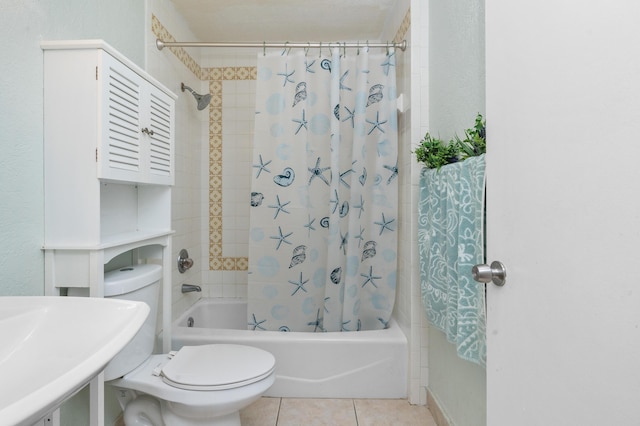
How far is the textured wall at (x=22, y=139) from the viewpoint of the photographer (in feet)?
3.52

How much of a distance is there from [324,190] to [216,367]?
1.14 meters

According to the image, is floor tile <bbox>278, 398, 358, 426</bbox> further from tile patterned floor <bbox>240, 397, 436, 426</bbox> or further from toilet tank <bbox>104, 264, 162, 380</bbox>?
toilet tank <bbox>104, 264, 162, 380</bbox>

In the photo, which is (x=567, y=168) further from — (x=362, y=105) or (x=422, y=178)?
(x=362, y=105)

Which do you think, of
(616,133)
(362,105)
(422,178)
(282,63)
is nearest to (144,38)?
(282,63)

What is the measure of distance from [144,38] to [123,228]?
39.5 inches

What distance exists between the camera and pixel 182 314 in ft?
7.79

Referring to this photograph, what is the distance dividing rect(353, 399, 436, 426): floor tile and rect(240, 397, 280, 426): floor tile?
0.41 metres

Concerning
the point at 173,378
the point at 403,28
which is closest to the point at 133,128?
the point at 173,378

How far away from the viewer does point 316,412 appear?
1.83 m

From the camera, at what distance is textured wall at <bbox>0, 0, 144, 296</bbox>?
1.07 m

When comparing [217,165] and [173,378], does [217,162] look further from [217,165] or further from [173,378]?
[173,378]

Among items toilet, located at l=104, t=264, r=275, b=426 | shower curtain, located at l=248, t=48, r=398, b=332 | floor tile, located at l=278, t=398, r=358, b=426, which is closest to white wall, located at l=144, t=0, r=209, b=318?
shower curtain, located at l=248, t=48, r=398, b=332

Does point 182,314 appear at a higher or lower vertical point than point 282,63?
lower

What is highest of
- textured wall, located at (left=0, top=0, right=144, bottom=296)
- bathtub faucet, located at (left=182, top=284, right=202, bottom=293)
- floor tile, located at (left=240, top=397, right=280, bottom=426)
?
textured wall, located at (left=0, top=0, right=144, bottom=296)
